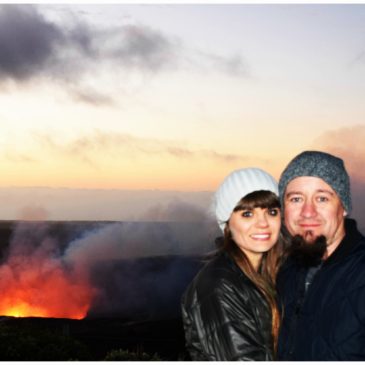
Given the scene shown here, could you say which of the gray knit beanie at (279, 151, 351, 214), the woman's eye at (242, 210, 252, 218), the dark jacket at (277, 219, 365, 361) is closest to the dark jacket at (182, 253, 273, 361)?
the dark jacket at (277, 219, 365, 361)

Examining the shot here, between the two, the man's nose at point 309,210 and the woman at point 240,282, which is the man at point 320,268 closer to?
the man's nose at point 309,210

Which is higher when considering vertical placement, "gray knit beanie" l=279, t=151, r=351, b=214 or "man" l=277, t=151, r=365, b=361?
"gray knit beanie" l=279, t=151, r=351, b=214

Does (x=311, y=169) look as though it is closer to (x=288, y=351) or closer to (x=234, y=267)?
(x=234, y=267)

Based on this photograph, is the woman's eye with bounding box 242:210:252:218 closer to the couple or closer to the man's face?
the couple

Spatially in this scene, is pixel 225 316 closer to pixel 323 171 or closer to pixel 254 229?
pixel 254 229

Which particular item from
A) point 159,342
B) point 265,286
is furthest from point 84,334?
point 265,286

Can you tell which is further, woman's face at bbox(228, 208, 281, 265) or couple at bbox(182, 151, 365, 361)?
woman's face at bbox(228, 208, 281, 265)

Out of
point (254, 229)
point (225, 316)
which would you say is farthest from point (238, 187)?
point (225, 316)
